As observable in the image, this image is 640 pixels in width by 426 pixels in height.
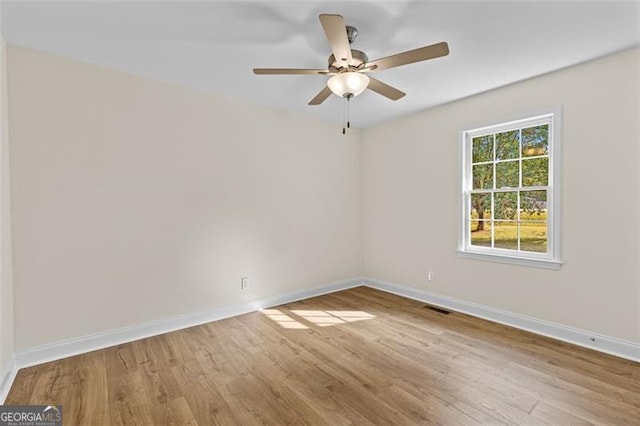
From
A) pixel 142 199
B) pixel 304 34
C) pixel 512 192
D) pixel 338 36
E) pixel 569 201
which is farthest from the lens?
pixel 512 192

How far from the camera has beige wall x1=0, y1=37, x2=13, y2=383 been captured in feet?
6.84

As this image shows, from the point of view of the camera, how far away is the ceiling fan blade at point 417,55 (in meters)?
1.77

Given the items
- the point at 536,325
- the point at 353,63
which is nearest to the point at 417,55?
the point at 353,63

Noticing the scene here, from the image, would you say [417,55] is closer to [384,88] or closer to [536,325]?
[384,88]

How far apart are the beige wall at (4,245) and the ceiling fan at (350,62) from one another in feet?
6.33

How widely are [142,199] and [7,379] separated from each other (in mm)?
1610

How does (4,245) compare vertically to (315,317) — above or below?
above

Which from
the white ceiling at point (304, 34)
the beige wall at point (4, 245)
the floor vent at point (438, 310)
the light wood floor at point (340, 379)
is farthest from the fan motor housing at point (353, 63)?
the floor vent at point (438, 310)

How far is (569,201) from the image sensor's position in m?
2.77

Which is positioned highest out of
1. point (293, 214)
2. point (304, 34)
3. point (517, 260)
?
point (304, 34)

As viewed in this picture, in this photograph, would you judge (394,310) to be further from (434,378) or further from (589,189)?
(589,189)

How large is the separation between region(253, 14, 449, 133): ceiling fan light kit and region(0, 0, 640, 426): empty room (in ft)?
0.05

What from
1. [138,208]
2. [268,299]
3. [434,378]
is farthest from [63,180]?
[434,378]

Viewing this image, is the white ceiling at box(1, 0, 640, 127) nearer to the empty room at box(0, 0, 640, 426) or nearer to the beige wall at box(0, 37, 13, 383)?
the empty room at box(0, 0, 640, 426)
